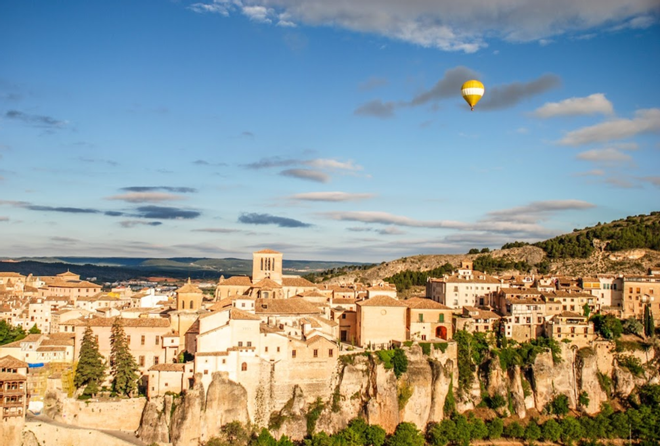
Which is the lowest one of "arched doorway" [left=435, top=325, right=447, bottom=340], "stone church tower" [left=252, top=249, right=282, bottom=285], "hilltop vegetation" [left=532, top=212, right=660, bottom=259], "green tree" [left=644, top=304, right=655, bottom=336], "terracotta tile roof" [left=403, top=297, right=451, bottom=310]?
"arched doorway" [left=435, top=325, right=447, bottom=340]

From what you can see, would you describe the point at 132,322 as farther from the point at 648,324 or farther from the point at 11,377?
the point at 648,324

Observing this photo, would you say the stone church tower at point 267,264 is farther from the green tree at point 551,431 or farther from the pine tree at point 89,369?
the green tree at point 551,431

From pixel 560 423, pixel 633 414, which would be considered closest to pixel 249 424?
pixel 560 423

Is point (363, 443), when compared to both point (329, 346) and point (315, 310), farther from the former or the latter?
point (315, 310)

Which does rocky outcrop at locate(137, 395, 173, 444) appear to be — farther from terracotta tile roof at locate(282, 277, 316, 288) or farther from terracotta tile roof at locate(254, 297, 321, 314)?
A: terracotta tile roof at locate(282, 277, 316, 288)

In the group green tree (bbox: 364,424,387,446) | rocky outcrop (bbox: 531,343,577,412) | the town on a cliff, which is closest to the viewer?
the town on a cliff

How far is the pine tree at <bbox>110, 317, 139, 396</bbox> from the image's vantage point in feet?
145

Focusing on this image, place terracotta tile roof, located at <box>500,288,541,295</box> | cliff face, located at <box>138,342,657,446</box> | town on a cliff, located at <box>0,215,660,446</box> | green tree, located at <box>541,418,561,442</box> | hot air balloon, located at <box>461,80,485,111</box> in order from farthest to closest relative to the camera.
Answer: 1. terracotta tile roof, located at <box>500,288,541,295</box>
2. green tree, located at <box>541,418,561,442</box>
3. hot air balloon, located at <box>461,80,485,111</box>
4. town on a cliff, located at <box>0,215,660,446</box>
5. cliff face, located at <box>138,342,657,446</box>

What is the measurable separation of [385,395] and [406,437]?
3.84 m

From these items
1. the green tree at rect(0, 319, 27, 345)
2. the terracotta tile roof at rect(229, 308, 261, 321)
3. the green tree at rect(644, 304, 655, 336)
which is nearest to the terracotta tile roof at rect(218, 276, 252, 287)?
the green tree at rect(0, 319, 27, 345)

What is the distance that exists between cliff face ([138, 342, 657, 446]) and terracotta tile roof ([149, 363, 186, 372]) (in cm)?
188

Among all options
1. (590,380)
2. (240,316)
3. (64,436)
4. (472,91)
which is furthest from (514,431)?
(64,436)

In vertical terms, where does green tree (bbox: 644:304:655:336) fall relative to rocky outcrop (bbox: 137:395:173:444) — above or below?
above

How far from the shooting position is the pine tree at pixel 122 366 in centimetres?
4419
